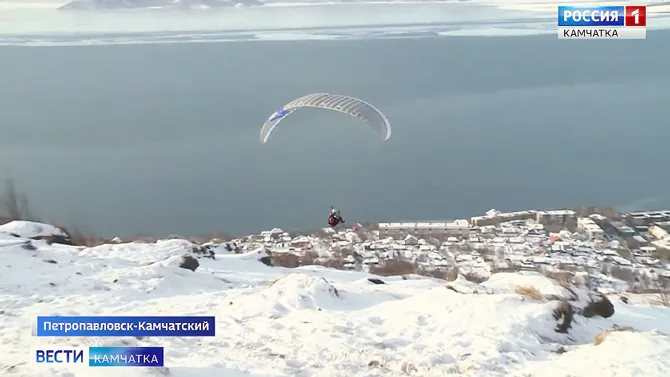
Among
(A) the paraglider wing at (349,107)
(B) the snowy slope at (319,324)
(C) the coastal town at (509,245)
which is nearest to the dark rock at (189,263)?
(B) the snowy slope at (319,324)

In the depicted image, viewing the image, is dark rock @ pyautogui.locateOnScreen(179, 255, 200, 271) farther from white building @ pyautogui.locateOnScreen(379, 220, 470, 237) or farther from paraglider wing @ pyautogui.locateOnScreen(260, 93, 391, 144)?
white building @ pyautogui.locateOnScreen(379, 220, 470, 237)

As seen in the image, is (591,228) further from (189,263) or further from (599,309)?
(189,263)

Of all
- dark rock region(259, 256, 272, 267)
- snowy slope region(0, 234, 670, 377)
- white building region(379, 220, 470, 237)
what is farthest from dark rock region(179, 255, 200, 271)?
white building region(379, 220, 470, 237)

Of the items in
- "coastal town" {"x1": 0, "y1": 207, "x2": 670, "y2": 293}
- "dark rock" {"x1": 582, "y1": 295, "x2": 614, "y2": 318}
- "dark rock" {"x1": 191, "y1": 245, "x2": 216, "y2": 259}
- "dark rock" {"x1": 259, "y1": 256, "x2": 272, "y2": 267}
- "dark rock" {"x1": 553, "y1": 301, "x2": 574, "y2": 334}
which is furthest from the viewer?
"coastal town" {"x1": 0, "y1": 207, "x2": 670, "y2": 293}

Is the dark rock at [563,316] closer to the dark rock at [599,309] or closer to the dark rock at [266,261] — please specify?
the dark rock at [599,309]

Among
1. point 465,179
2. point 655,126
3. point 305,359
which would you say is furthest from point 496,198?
point 305,359
